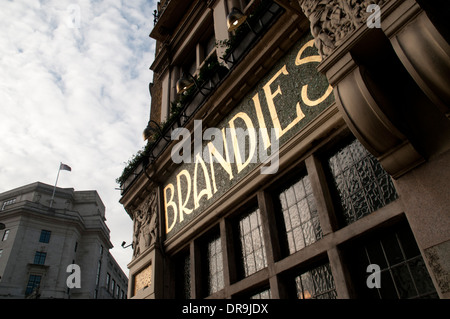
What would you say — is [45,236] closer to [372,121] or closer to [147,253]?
[147,253]

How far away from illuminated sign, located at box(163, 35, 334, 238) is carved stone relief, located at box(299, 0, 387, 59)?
882mm

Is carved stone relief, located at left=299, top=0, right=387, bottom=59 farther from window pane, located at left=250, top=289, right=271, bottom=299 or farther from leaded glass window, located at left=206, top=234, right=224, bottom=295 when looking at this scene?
leaded glass window, located at left=206, top=234, right=224, bottom=295

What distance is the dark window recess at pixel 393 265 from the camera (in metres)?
3.60

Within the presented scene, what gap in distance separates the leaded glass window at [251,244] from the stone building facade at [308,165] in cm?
3

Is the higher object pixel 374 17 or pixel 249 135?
pixel 249 135

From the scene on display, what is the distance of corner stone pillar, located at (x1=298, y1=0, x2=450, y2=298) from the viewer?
122 inches

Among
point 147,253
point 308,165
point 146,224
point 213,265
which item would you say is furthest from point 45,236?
point 308,165

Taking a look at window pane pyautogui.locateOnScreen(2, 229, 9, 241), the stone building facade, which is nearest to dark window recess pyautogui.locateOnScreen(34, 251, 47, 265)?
window pane pyautogui.locateOnScreen(2, 229, 9, 241)

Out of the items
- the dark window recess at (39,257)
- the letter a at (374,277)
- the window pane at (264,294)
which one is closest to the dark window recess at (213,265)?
the window pane at (264,294)

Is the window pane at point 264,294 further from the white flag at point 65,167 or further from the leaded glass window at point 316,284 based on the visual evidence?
the white flag at point 65,167

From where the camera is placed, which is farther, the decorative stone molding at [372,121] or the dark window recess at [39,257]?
the dark window recess at [39,257]

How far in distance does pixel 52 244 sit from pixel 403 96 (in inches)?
2184

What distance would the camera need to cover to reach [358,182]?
15.1 ft

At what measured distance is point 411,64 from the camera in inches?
124
